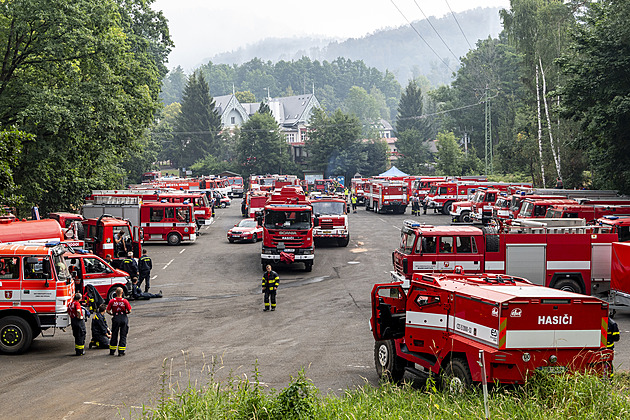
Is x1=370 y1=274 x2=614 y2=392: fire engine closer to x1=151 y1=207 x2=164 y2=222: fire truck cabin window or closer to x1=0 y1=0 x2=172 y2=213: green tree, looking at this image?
x1=0 y1=0 x2=172 y2=213: green tree

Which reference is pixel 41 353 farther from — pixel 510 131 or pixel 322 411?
pixel 510 131

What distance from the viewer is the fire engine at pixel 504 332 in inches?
393

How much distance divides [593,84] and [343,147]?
78064 millimetres

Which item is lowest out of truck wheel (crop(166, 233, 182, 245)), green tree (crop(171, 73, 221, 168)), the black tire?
truck wheel (crop(166, 233, 182, 245))

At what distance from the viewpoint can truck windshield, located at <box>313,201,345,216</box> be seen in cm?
3703

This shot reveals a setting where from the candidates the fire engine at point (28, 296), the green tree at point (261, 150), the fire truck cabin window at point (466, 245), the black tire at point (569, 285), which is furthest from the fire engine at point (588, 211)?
the green tree at point (261, 150)

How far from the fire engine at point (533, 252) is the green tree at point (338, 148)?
87300mm

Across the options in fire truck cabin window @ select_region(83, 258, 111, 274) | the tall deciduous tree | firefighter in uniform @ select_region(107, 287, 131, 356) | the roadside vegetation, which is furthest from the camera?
the tall deciduous tree

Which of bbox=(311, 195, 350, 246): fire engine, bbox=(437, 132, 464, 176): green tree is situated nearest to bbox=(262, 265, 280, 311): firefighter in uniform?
bbox=(311, 195, 350, 246): fire engine

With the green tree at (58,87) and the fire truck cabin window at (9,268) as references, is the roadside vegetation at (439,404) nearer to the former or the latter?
the fire truck cabin window at (9,268)

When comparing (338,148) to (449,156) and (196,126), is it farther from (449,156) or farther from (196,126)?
(196,126)

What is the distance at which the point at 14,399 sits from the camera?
12164mm

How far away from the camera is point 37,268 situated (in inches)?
636

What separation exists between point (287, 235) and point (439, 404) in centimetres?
1857
